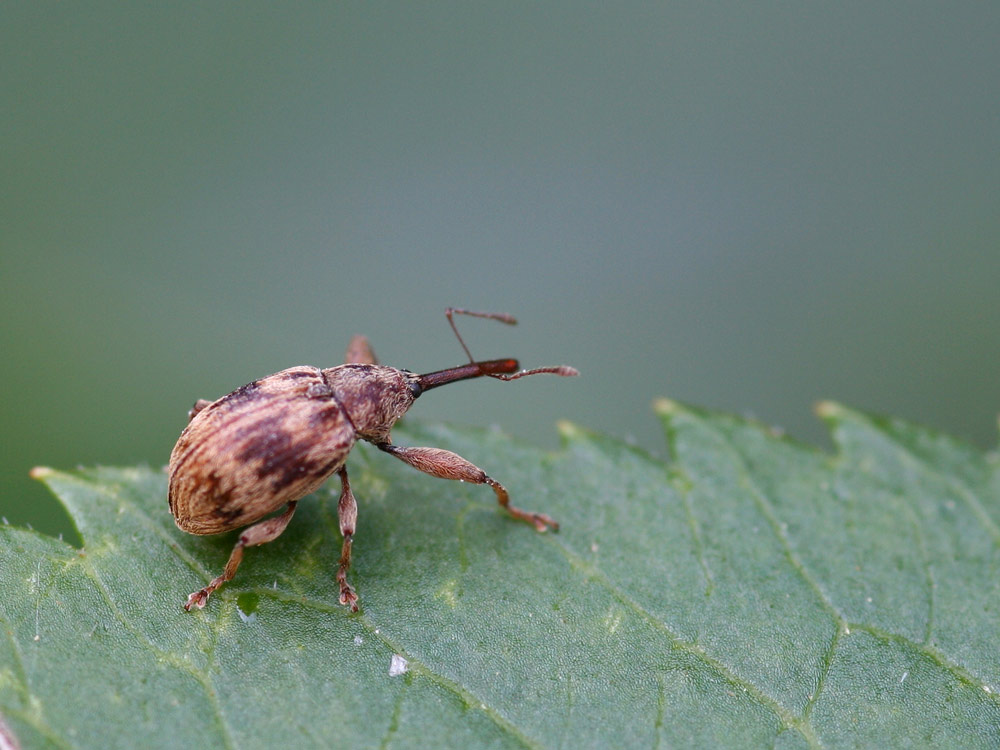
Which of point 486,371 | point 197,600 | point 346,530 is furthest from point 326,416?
point 486,371

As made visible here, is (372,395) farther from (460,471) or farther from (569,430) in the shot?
(569,430)

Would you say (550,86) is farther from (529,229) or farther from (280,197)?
(280,197)

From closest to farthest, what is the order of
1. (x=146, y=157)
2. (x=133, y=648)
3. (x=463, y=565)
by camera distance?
(x=133, y=648)
(x=463, y=565)
(x=146, y=157)

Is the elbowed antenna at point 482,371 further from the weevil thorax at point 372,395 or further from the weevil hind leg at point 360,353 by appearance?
the weevil hind leg at point 360,353

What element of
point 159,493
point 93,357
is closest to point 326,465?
point 159,493

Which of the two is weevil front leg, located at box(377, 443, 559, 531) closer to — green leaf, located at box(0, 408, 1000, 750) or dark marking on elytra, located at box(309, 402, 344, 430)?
green leaf, located at box(0, 408, 1000, 750)

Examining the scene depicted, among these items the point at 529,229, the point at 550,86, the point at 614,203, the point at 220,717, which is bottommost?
the point at 220,717
